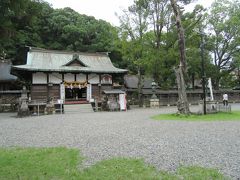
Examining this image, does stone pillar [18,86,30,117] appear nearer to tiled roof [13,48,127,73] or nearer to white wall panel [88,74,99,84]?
tiled roof [13,48,127,73]

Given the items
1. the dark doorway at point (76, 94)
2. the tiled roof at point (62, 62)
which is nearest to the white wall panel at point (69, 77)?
the tiled roof at point (62, 62)

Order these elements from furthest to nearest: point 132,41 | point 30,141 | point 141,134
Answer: point 132,41 < point 141,134 < point 30,141

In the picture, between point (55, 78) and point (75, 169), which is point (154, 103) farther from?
point (75, 169)

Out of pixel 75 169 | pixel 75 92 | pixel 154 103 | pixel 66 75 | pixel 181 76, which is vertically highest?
pixel 66 75

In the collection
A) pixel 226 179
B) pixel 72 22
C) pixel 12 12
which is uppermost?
pixel 72 22

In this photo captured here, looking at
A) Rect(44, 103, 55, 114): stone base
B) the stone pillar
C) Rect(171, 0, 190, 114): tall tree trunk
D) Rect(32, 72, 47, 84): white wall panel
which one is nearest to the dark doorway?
Rect(32, 72, 47, 84): white wall panel

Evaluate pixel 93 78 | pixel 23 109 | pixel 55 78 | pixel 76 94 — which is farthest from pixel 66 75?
pixel 23 109

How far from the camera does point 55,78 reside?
78.6 ft

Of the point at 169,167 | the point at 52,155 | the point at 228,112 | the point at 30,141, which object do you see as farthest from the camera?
the point at 228,112

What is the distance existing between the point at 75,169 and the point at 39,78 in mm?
20014

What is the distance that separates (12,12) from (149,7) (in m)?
24.9

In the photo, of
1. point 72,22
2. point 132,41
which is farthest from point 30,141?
point 72,22

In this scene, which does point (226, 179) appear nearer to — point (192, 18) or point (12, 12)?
point (12, 12)

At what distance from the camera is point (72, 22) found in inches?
1448
